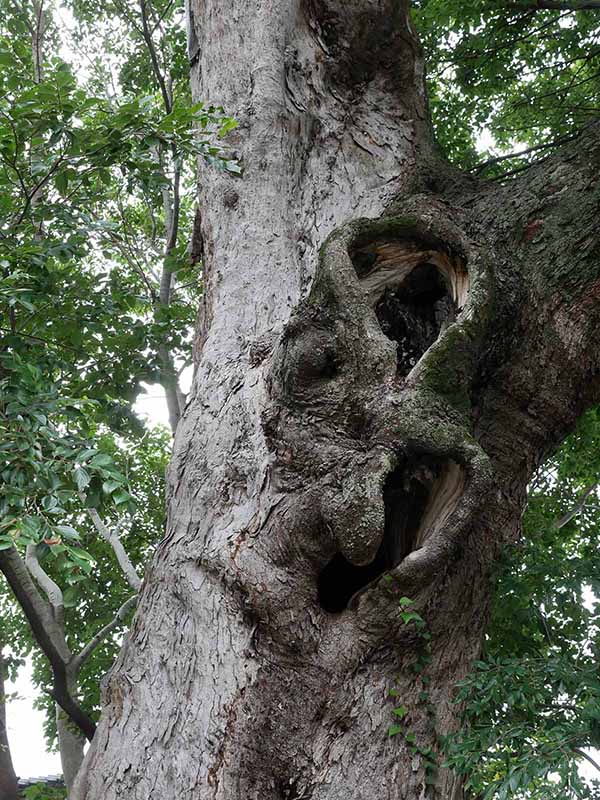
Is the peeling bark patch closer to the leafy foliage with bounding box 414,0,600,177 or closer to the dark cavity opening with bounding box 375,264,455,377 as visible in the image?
the dark cavity opening with bounding box 375,264,455,377

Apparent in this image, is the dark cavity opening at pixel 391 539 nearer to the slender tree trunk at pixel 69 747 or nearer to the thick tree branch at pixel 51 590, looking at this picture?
the thick tree branch at pixel 51 590

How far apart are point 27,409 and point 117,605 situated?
5.14 meters

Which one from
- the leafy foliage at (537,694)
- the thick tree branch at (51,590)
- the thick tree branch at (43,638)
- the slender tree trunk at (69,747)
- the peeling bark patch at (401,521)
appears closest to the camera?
the leafy foliage at (537,694)

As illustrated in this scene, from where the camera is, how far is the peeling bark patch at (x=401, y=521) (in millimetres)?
2773

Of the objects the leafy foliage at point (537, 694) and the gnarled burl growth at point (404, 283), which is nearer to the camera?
the leafy foliage at point (537, 694)

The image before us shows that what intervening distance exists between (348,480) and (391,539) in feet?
1.42

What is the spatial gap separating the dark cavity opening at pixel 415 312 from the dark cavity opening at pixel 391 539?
1.61ft

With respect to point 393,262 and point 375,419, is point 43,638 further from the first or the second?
point 393,262

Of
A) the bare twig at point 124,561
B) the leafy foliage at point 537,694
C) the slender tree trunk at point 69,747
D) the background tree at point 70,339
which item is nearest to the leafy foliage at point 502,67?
the background tree at point 70,339

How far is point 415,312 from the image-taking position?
3363 millimetres

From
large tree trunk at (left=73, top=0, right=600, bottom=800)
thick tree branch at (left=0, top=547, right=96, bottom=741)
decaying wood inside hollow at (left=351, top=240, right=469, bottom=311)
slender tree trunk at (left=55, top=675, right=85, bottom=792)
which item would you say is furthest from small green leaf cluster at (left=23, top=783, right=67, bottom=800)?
decaying wood inside hollow at (left=351, top=240, right=469, bottom=311)

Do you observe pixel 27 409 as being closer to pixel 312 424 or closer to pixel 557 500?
pixel 312 424

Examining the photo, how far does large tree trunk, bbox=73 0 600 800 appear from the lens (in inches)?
99.1

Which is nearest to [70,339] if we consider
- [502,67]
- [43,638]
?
[43,638]
